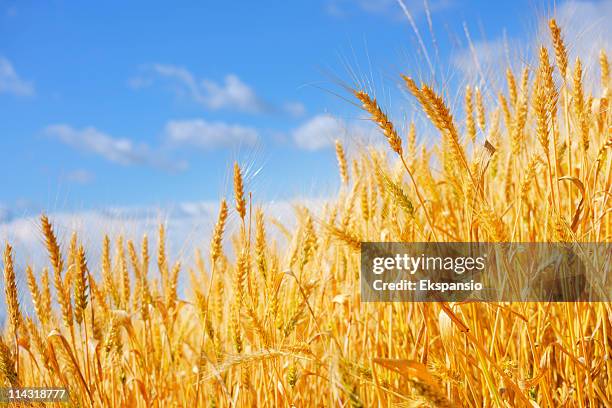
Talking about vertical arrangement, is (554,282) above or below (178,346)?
above

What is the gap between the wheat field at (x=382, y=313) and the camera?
156 centimetres

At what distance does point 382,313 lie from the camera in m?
2.49

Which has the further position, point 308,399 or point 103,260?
point 103,260

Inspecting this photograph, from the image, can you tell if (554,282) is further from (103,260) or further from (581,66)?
(103,260)

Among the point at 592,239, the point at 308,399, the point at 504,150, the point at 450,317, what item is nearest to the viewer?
the point at 450,317

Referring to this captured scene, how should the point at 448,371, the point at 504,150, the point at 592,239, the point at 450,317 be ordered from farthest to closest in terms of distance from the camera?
1. the point at 504,150
2. the point at 592,239
3. the point at 448,371
4. the point at 450,317

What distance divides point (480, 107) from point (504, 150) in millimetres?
725

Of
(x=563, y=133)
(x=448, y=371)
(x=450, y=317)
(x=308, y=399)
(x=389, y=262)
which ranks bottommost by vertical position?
(x=308, y=399)

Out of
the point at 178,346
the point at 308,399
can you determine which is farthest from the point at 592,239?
the point at 178,346

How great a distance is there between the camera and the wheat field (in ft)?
5.13

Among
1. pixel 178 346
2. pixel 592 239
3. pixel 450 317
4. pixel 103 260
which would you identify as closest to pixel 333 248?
pixel 178 346

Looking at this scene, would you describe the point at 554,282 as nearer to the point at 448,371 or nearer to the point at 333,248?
the point at 448,371

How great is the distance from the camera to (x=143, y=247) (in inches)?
117

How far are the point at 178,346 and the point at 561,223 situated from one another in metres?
2.04
